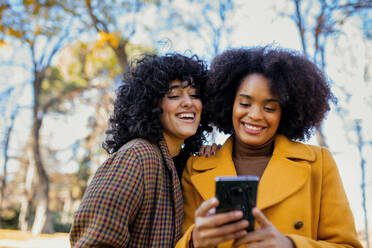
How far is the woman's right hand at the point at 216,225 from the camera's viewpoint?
1509 mm

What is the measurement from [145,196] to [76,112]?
21359 millimetres

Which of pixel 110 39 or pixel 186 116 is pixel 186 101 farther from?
pixel 110 39

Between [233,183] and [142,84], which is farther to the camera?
[142,84]

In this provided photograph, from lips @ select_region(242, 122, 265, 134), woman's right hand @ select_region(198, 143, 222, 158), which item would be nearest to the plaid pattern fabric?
woman's right hand @ select_region(198, 143, 222, 158)

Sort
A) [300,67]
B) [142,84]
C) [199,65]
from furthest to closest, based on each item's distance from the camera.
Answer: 1. [199,65]
2. [142,84]
3. [300,67]

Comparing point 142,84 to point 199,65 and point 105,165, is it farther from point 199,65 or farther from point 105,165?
point 105,165

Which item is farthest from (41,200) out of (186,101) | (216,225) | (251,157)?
(216,225)

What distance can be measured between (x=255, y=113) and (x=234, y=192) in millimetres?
1019

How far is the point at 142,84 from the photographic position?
2859 millimetres

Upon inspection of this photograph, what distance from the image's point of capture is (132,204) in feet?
7.01

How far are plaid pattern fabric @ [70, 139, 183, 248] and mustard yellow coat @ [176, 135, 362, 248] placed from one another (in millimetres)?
185

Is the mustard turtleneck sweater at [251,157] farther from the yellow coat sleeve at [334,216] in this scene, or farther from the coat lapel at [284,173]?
the yellow coat sleeve at [334,216]

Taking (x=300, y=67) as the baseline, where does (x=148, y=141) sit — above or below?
below

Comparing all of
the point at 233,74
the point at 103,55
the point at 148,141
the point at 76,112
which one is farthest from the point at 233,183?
the point at 76,112
